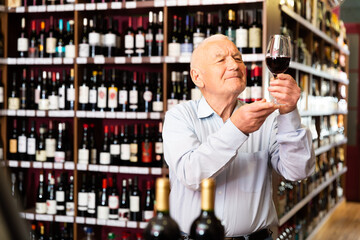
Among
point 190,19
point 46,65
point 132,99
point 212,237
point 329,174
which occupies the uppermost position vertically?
point 190,19

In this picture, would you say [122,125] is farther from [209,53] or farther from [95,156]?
[209,53]

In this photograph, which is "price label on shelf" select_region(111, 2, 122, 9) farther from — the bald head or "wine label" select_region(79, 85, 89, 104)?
the bald head

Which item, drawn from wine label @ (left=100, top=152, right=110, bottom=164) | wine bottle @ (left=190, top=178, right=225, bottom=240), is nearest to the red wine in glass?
wine bottle @ (left=190, top=178, right=225, bottom=240)

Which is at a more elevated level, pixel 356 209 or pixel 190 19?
pixel 190 19

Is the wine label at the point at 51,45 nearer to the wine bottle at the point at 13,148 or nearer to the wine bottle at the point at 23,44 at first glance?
the wine bottle at the point at 23,44

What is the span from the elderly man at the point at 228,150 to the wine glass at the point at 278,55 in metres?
0.04

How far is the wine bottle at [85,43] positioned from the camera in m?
4.11

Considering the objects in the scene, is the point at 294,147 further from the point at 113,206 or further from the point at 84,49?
the point at 84,49

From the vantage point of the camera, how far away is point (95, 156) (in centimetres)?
418

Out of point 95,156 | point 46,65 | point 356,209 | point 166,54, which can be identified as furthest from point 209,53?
point 356,209

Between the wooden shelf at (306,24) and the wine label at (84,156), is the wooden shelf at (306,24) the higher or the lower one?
the higher one

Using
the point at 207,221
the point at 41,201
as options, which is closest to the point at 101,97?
the point at 41,201

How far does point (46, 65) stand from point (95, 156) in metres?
0.98

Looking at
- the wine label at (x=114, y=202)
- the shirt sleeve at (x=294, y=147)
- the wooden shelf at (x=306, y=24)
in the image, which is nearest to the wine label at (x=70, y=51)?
the wine label at (x=114, y=202)
